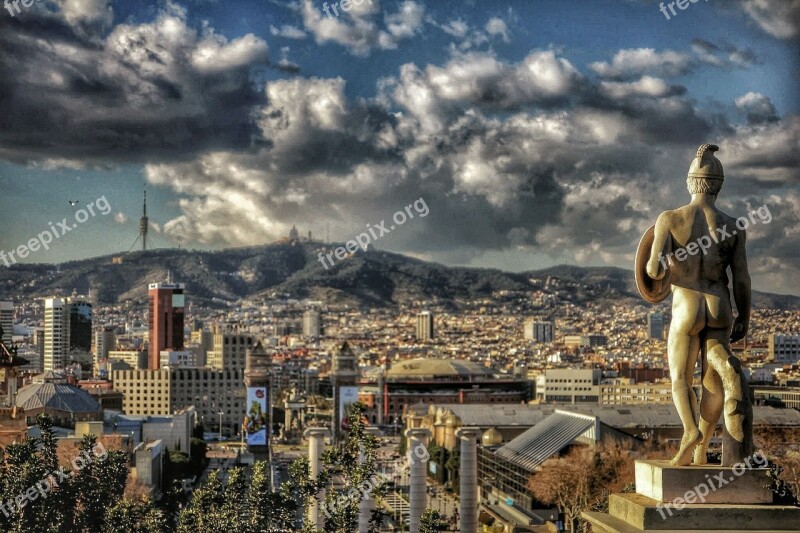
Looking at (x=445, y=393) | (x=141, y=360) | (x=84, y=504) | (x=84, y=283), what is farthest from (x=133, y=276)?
(x=84, y=504)

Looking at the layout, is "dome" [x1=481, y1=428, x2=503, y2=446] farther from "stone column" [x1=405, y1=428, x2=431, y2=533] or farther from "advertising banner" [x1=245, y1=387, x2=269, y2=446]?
"stone column" [x1=405, y1=428, x2=431, y2=533]

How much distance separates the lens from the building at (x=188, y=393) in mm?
91562

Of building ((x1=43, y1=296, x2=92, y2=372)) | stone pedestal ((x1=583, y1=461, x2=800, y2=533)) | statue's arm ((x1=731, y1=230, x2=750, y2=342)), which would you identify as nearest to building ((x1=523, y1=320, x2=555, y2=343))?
building ((x1=43, y1=296, x2=92, y2=372))

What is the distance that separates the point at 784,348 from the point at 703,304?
106 meters

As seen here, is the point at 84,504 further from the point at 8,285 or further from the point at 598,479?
the point at 8,285

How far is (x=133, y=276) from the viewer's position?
656ft

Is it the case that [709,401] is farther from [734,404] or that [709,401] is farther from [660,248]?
[660,248]

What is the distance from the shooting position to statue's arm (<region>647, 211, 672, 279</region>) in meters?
6.61

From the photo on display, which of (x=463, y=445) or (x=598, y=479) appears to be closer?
(x=463, y=445)

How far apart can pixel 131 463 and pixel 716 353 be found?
117 ft

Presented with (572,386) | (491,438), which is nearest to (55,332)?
(572,386)

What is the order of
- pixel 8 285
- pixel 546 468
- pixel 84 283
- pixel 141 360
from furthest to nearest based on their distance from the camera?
pixel 84 283
pixel 8 285
pixel 141 360
pixel 546 468

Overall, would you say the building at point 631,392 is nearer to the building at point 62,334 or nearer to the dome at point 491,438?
the dome at point 491,438

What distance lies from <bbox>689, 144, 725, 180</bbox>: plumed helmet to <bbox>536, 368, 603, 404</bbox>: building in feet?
275
